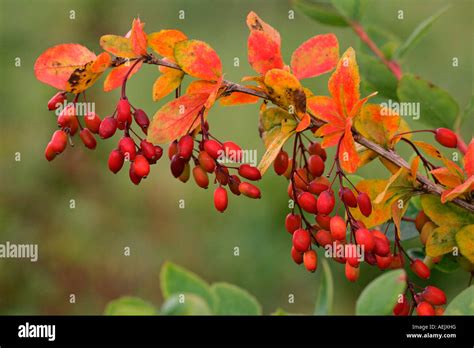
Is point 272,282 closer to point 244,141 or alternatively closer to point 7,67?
point 244,141

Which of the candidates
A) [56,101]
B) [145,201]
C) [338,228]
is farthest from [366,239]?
[145,201]

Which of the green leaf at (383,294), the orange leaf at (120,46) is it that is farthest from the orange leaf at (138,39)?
the green leaf at (383,294)

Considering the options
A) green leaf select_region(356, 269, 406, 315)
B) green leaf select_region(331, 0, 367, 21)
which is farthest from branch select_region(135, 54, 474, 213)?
green leaf select_region(331, 0, 367, 21)

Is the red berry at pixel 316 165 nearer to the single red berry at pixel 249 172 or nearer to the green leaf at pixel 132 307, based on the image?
the single red berry at pixel 249 172

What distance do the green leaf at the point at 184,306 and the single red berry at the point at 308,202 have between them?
15 cm

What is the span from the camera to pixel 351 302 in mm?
1801

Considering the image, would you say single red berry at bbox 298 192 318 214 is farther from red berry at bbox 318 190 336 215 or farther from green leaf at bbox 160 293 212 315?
green leaf at bbox 160 293 212 315

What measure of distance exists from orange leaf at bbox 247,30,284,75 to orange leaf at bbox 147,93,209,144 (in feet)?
0.16

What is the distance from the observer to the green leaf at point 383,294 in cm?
38

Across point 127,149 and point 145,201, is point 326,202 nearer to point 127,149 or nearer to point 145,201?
point 127,149

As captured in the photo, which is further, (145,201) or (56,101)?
(145,201)

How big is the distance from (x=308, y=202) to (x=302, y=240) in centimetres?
3

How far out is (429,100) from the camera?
2.20ft
